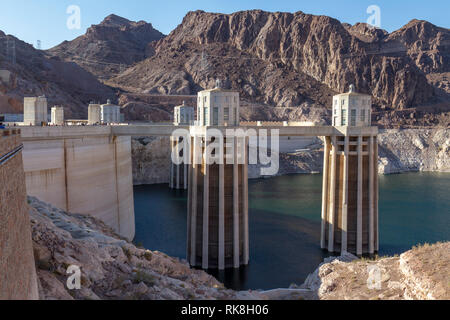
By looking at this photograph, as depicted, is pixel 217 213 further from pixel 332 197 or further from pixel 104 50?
pixel 104 50

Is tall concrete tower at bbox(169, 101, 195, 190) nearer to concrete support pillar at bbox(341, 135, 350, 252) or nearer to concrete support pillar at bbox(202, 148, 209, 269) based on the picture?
concrete support pillar at bbox(341, 135, 350, 252)

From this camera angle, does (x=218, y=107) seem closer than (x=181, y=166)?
Yes

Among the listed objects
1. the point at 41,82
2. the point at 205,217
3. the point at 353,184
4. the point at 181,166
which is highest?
the point at 41,82

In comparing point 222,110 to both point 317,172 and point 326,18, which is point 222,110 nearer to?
point 317,172

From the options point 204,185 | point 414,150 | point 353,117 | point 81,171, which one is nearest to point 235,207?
point 204,185

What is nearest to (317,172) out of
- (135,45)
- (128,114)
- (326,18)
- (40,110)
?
(128,114)
